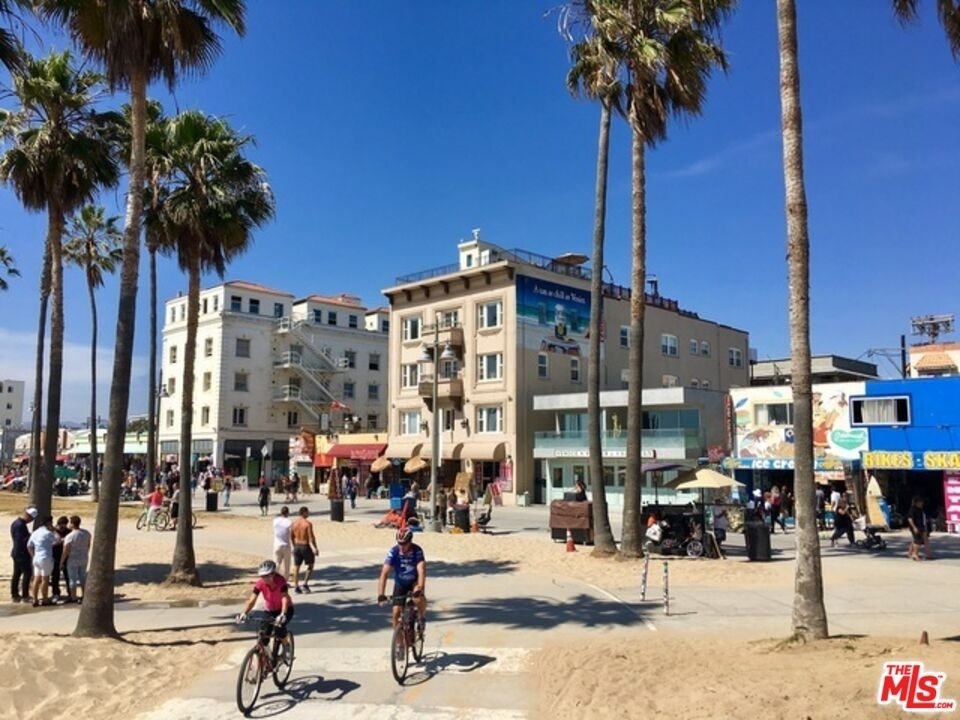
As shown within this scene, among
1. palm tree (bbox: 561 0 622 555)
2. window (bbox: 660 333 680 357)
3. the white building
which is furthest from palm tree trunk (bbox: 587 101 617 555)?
the white building

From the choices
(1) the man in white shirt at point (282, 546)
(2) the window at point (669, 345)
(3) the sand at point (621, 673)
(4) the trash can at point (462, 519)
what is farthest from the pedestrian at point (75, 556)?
(2) the window at point (669, 345)

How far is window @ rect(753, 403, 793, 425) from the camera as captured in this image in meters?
33.0

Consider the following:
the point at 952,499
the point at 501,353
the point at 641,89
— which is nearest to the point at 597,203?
the point at 641,89

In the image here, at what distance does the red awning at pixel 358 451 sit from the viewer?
51.1 m

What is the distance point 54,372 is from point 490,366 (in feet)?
92.6

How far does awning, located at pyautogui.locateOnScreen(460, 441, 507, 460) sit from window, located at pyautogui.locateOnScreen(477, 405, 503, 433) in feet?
3.15

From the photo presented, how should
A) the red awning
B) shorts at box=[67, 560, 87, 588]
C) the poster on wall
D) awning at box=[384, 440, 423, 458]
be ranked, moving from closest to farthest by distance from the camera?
shorts at box=[67, 560, 87, 588] → the poster on wall → awning at box=[384, 440, 423, 458] → the red awning

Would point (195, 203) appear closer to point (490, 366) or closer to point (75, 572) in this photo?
point (75, 572)

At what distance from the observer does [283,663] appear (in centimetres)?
874

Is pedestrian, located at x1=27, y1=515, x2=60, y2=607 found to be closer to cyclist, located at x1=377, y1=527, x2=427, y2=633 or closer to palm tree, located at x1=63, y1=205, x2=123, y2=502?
cyclist, located at x1=377, y1=527, x2=427, y2=633

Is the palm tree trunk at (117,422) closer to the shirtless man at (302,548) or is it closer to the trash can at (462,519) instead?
the shirtless man at (302,548)

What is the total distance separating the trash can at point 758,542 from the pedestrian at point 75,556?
47.6ft

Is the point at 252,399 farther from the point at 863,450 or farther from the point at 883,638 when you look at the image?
the point at 883,638

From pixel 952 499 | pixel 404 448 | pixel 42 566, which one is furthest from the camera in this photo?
pixel 404 448
